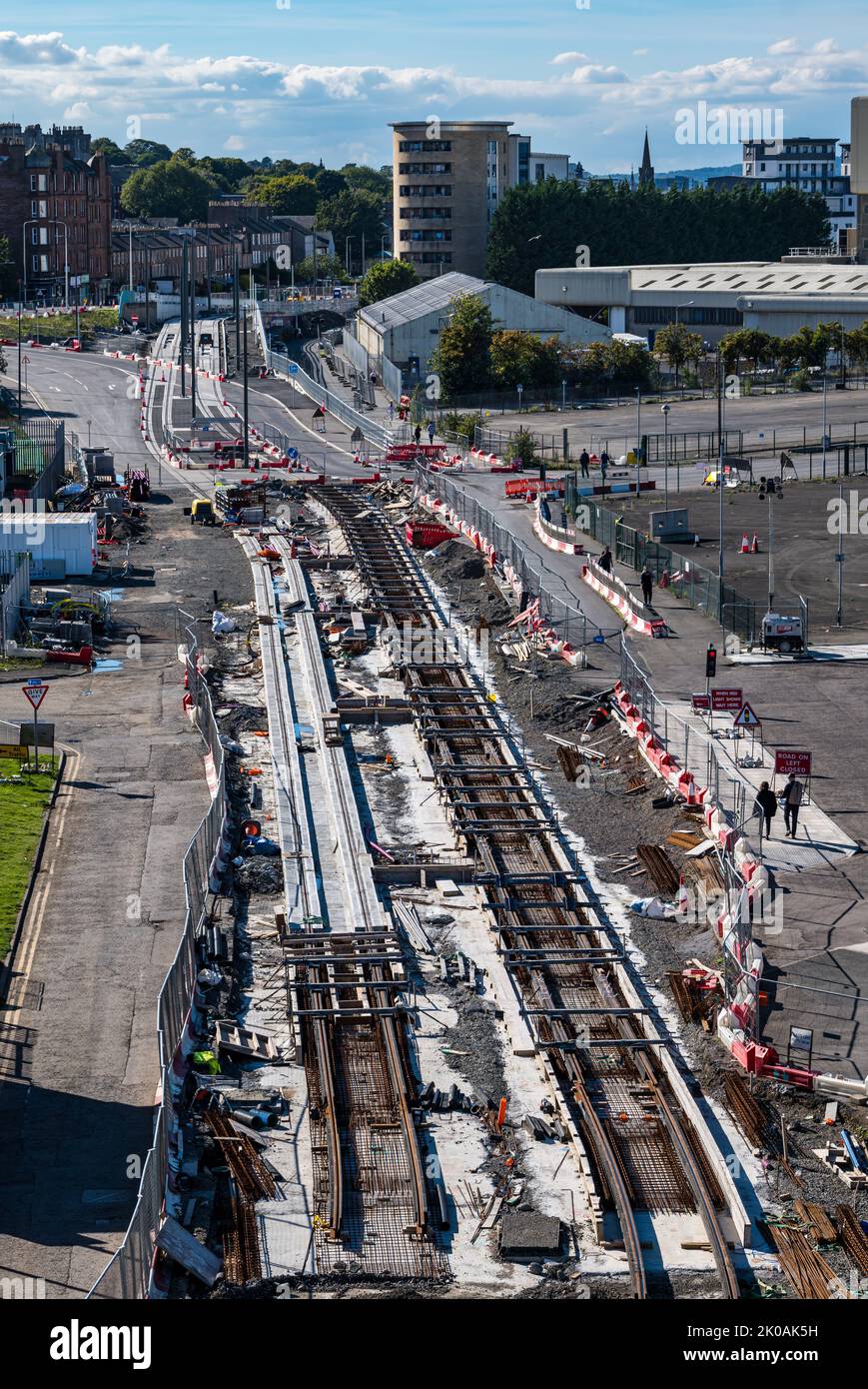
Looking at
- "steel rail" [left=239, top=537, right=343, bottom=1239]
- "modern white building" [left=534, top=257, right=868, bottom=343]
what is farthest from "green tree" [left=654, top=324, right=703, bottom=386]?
"steel rail" [left=239, top=537, right=343, bottom=1239]

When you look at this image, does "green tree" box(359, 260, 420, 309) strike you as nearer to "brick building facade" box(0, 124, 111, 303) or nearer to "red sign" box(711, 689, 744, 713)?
"brick building facade" box(0, 124, 111, 303)

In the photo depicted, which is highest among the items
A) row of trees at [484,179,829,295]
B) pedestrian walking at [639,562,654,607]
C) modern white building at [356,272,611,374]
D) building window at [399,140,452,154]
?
building window at [399,140,452,154]

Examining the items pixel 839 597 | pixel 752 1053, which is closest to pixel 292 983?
pixel 752 1053

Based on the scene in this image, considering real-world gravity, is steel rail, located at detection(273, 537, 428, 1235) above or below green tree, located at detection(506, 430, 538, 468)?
below

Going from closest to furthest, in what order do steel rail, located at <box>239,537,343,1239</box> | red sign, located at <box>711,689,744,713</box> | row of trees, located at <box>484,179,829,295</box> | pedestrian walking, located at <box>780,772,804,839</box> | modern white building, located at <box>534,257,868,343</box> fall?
steel rail, located at <box>239,537,343,1239</box> < pedestrian walking, located at <box>780,772,804,839</box> < red sign, located at <box>711,689,744,713</box> < modern white building, located at <box>534,257,868,343</box> < row of trees, located at <box>484,179,829,295</box>

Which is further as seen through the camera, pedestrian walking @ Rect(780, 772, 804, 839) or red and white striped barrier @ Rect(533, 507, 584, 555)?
red and white striped barrier @ Rect(533, 507, 584, 555)

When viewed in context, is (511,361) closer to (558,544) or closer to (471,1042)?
(558,544)

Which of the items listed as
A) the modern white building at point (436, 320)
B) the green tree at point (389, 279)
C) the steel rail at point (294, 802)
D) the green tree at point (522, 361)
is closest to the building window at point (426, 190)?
the green tree at point (389, 279)
